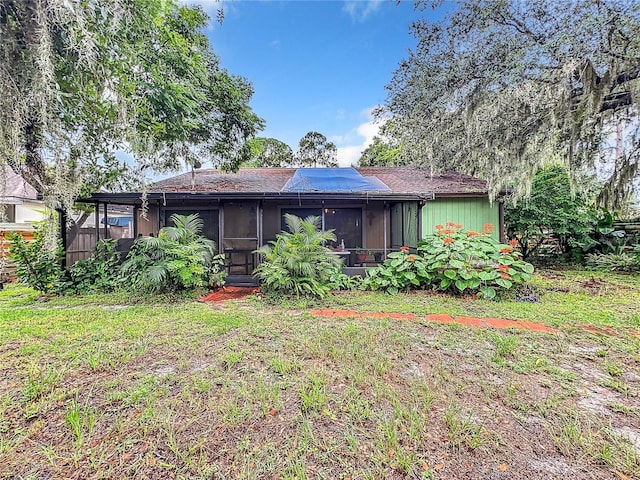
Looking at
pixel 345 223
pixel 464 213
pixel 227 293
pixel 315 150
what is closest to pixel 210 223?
pixel 227 293

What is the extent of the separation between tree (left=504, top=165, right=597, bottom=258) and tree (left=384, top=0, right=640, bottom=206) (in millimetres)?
1364

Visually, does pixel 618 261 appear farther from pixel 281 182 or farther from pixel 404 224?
pixel 281 182

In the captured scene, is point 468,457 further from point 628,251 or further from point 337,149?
point 337,149

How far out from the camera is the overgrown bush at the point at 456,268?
5238mm

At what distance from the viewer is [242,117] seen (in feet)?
26.0

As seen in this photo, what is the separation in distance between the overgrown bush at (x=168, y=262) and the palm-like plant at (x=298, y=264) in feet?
3.95

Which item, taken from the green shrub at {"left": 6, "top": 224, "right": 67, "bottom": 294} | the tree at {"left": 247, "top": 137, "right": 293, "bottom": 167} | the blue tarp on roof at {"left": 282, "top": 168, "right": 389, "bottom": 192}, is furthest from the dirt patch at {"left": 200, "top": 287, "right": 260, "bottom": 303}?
the tree at {"left": 247, "top": 137, "right": 293, "bottom": 167}

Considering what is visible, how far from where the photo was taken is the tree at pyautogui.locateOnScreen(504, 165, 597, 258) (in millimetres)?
8055

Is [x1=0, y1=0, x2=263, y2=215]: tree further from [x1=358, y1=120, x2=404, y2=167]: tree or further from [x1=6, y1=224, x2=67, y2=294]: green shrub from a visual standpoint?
[x1=358, y1=120, x2=404, y2=167]: tree

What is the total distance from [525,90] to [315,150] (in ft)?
55.1

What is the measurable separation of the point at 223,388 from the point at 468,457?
1669 millimetres

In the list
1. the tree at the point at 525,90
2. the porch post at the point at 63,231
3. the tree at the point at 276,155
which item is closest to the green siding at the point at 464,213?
the tree at the point at 525,90

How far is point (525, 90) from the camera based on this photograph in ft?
17.0

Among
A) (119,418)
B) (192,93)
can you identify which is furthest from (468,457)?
(192,93)
